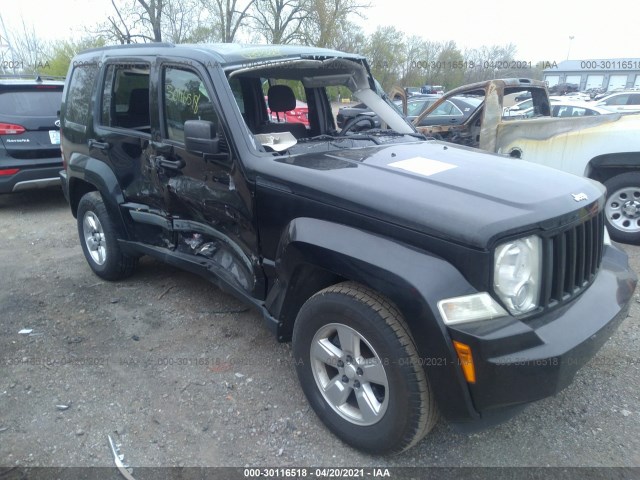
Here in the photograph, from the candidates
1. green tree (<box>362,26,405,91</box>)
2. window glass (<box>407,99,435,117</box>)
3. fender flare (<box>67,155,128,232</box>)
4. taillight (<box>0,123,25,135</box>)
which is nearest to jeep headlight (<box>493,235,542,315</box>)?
fender flare (<box>67,155,128,232</box>)

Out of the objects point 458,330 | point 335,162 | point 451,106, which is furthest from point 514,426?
point 451,106

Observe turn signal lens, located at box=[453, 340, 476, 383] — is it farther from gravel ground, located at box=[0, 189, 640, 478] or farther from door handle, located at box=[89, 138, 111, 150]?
door handle, located at box=[89, 138, 111, 150]

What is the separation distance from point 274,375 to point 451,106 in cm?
812

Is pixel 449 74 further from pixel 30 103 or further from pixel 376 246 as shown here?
pixel 376 246

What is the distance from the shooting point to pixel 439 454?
2496mm

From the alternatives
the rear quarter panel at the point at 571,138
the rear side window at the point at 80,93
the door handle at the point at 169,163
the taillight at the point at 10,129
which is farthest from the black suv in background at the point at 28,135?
the rear quarter panel at the point at 571,138

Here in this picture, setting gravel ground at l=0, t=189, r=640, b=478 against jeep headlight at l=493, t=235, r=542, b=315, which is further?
gravel ground at l=0, t=189, r=640, b=478

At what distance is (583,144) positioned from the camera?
5.48m

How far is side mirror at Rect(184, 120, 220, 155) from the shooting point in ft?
9.20

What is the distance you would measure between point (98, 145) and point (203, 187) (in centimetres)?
150

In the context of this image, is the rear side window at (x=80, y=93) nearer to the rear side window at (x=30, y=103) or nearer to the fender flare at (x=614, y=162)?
the rear side window at (x=30, y=103)

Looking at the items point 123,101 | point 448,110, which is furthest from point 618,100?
Answer: point 123,101

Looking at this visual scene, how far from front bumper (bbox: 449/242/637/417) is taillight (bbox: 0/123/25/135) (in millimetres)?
6938

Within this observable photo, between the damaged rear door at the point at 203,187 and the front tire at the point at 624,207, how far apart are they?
171 inches
